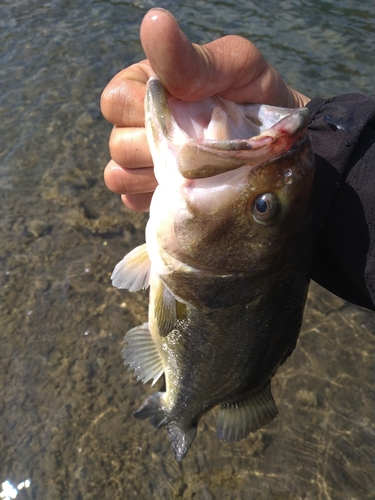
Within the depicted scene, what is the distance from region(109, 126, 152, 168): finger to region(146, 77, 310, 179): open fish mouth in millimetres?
440

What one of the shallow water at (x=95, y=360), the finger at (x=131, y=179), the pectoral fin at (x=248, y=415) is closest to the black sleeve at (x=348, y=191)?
the pectoral fin at (x=248, y=415)

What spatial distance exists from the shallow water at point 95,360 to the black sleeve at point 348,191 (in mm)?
2594

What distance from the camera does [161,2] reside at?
10.3 metres

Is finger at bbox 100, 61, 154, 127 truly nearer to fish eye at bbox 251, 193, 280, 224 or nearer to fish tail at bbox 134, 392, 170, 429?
fish eye at bbox 251, 193, 280, 224

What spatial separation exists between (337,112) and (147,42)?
1217mm

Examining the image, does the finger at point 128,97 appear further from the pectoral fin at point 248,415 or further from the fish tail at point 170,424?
the fish tail at point 170,424

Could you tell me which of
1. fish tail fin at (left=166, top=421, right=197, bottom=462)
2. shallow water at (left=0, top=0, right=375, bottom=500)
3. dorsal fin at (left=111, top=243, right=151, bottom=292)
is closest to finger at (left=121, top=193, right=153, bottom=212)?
dorsal fin at (left=111, top=243, right=151, bottom=292)

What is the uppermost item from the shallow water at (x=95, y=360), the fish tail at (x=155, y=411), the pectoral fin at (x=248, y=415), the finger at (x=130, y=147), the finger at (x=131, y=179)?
the finger at (x=130, y=147)

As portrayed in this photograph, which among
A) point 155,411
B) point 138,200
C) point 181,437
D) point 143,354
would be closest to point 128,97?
point 138,200

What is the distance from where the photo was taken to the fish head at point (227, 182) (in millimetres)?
2033

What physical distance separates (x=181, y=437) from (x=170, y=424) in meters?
0.12

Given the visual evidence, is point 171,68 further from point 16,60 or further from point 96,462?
point 16,60

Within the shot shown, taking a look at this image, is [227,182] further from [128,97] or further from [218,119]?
[128,97]

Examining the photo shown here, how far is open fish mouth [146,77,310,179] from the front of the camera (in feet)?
6.57
